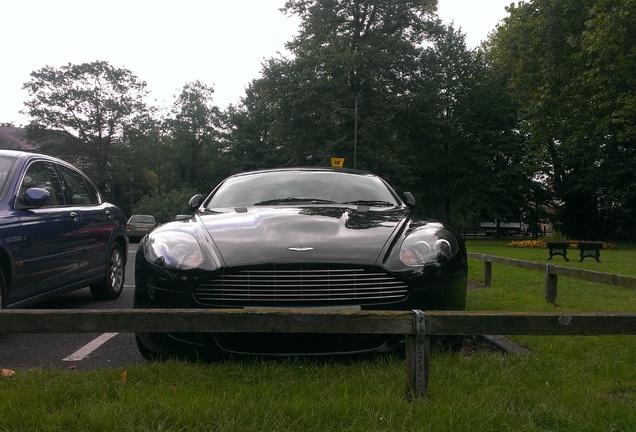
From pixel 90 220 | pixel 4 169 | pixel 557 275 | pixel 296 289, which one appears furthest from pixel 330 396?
pixel 557 275

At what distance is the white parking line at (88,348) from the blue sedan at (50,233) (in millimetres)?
674

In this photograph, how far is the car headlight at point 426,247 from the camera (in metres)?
3.66

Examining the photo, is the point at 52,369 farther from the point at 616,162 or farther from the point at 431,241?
the point at 616,162

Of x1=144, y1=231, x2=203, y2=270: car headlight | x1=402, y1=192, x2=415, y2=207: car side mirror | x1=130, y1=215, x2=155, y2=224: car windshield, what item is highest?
x1=402, y1=192, x2=415, y2=207: car side mirror

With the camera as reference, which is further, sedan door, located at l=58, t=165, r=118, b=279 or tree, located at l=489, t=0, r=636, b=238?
tree, located at l=489, t=0, r=636, b=238

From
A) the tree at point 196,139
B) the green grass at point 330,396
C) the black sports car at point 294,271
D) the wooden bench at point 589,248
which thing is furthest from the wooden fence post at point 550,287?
the tree at point 196,139

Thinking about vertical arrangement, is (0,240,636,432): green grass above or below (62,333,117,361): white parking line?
above

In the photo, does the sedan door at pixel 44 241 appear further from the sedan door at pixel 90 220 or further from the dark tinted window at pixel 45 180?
the sedan door at pixel 90 220

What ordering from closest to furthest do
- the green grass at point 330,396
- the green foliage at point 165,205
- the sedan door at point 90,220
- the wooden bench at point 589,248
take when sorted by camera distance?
1. the green grass at point 330,396
2. the sedan door at point 90,220
3. the wooden bench at point 589,248
4. the green foliage at point 165,205

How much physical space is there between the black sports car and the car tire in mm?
3162

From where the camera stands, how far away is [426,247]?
3.77 meters

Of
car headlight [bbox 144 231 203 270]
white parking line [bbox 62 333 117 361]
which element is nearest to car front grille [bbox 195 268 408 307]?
car headlight [bbox 144 231 203 270]

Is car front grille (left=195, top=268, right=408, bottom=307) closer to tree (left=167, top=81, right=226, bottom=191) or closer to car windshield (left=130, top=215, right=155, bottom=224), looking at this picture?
car windshield (left=130, top=215, right=155, bottom=224)

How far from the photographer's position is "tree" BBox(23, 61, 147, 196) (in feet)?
170
